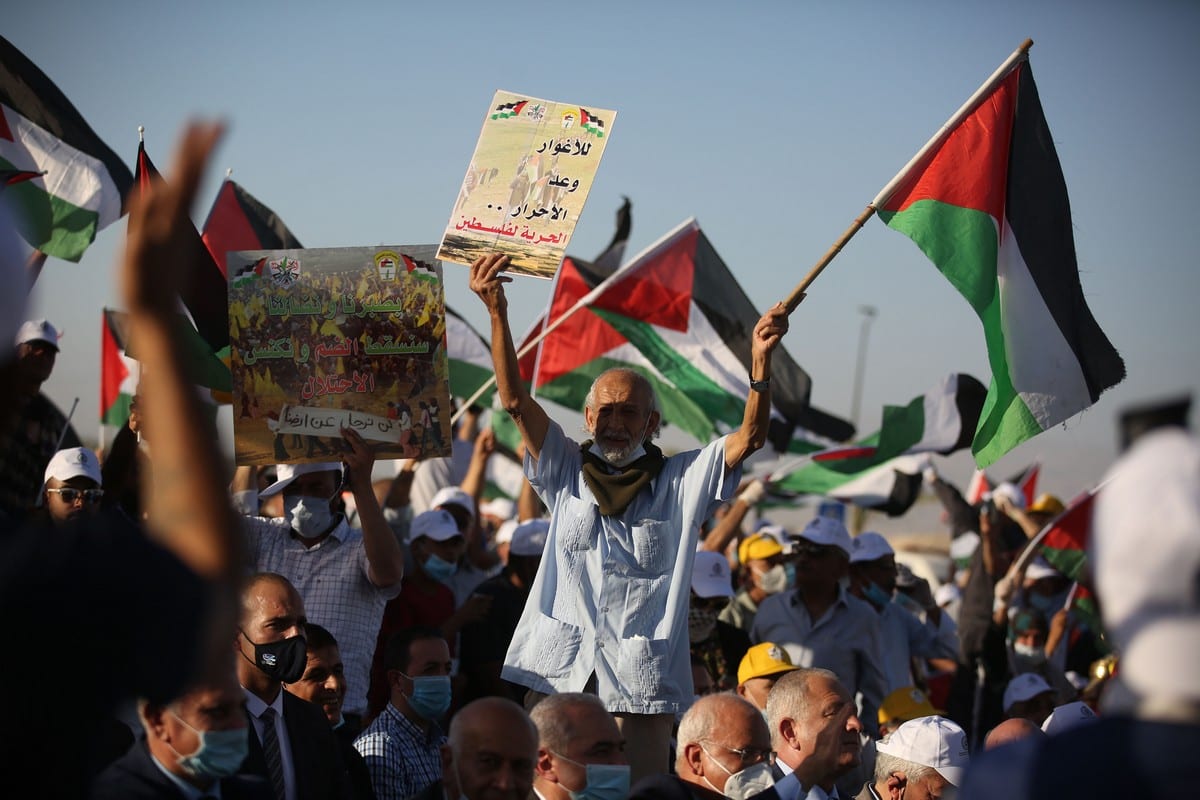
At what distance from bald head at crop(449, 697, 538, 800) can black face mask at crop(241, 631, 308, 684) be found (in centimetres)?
84

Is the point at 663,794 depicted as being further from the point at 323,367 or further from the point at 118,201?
the point at 118,201

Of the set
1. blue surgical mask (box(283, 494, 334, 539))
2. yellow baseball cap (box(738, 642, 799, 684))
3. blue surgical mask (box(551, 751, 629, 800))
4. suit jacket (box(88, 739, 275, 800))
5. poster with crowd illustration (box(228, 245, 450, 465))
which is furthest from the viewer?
yellow baseball cap (box(738, 642, 799, 684))

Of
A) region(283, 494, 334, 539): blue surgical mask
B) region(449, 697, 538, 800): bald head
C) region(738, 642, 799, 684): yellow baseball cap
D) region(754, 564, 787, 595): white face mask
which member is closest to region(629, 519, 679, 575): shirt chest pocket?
region(449, 697, 538, 800): bald head

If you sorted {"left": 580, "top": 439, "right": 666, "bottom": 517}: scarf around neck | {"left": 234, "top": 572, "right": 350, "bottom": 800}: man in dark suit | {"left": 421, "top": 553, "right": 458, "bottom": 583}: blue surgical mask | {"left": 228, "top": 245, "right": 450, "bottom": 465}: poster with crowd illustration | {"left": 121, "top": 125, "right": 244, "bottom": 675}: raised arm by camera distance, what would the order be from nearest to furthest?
{"left": 121, "top": 125, "right": 244, "bottom": 675}: raised arm, {"left": 234, "top": 572, "right": 350, "bottom": 800}: man in dark suit, {"left": 580, "top": 439, "right": 666, "bottom": 517}: scarf around neck, {"left": 228, "top": 245, "right": 450, "bottom": 465}: poster with crowd illustration, {"left": 421, "top": 553, "right": 458, "bottom": 583}: blue surgical mask

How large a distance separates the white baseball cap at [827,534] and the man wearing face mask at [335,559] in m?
3.02

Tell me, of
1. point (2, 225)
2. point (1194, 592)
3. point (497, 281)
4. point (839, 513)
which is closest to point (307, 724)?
point (497, 281)

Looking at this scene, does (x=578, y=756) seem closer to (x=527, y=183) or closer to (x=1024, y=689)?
(x=527, y=183)

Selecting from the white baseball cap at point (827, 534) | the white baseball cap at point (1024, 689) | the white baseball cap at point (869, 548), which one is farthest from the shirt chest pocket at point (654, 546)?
the white baseball cap at point (869, 548)

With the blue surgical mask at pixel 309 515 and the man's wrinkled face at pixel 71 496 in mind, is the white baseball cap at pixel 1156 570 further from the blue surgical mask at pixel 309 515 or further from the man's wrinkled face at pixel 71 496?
the man's wrinkled face at pixel 71 496

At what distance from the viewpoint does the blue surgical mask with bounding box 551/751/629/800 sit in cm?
465

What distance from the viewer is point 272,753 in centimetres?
477

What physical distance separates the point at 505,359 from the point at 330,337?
0.77 m

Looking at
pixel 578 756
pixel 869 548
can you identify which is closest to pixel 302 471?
pixel 578 756

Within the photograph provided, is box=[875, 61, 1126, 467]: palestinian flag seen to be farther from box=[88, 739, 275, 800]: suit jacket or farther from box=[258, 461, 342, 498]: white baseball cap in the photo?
box=[88, 739, 275, 800]: suit jacket
